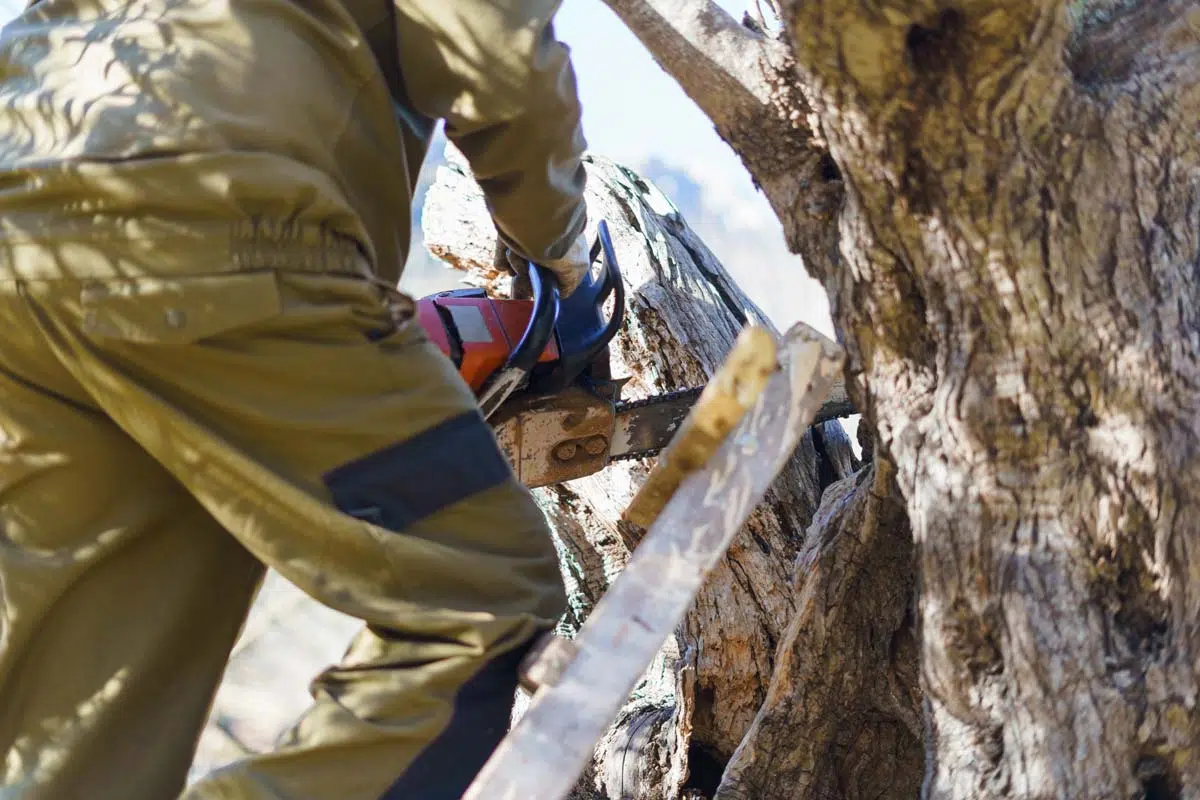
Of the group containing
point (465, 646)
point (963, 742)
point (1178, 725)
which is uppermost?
point (1178, 725)

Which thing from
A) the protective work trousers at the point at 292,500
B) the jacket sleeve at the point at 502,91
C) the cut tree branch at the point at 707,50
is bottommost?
the protective work trousers at the point at 292,500

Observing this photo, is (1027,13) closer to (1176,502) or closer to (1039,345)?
(1039,345)

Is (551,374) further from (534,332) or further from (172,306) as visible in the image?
(172,306)

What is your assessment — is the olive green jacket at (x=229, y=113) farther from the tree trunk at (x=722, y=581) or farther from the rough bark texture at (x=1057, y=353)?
the tree trunk at (x=722, y=581)

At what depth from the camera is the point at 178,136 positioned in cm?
136

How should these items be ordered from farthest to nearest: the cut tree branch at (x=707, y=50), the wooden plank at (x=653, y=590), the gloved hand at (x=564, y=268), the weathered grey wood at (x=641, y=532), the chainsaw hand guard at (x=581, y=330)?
the weathered grey wood at (x=641, y=532)
the chainsaw hand guard at (x=581, y=330)
the gloved hand at (x=564, y=268)
the cut tree branch at (x=707, y=50)
the wooden plank at (x=653, y=590)

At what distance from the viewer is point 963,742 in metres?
1.49

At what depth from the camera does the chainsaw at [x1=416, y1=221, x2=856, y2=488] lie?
2018 mm

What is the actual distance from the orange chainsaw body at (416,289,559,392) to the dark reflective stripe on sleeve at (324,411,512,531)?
1.69 ft

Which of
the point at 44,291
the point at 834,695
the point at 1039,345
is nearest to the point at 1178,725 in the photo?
the point at 1039,345

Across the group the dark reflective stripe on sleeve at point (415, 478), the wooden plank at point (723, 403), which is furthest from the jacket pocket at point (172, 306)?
the wooden plank at point (723, 403)

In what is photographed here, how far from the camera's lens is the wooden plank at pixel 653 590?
3.99ft

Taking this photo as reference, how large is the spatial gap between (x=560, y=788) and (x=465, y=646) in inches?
10.8

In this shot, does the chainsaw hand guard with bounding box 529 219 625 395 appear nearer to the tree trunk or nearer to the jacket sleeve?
the jacket sleeve
